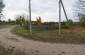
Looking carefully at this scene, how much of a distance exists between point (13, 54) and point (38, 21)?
33518mm

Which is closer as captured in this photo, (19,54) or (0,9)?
(19,54)

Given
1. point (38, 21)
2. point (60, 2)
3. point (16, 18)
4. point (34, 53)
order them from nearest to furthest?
1. point (34, 53)
2. point (60, 2)
3. point (38, 21)
4. point (16, 18)

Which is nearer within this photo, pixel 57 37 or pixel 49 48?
pixel 49 48

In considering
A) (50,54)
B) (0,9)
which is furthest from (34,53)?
(0,9)

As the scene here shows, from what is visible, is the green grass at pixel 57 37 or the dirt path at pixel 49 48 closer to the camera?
the dirt path at pixel 49 48

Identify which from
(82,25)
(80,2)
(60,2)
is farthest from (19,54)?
(82,25)

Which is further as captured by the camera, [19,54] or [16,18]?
[16,18]

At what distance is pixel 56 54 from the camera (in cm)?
1191

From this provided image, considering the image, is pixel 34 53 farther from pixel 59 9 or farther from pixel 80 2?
pixel 80 2

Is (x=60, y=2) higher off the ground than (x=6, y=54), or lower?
higher

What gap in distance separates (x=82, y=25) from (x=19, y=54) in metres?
45.7

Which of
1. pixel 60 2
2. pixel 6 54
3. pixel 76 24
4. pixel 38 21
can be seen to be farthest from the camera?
pixel 76 24

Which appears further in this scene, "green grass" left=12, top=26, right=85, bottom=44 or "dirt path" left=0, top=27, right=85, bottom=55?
"green grass" left=12, top=26, right=85, bottom=44

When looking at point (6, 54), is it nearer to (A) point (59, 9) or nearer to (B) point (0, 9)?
(A) point (59, 9)
